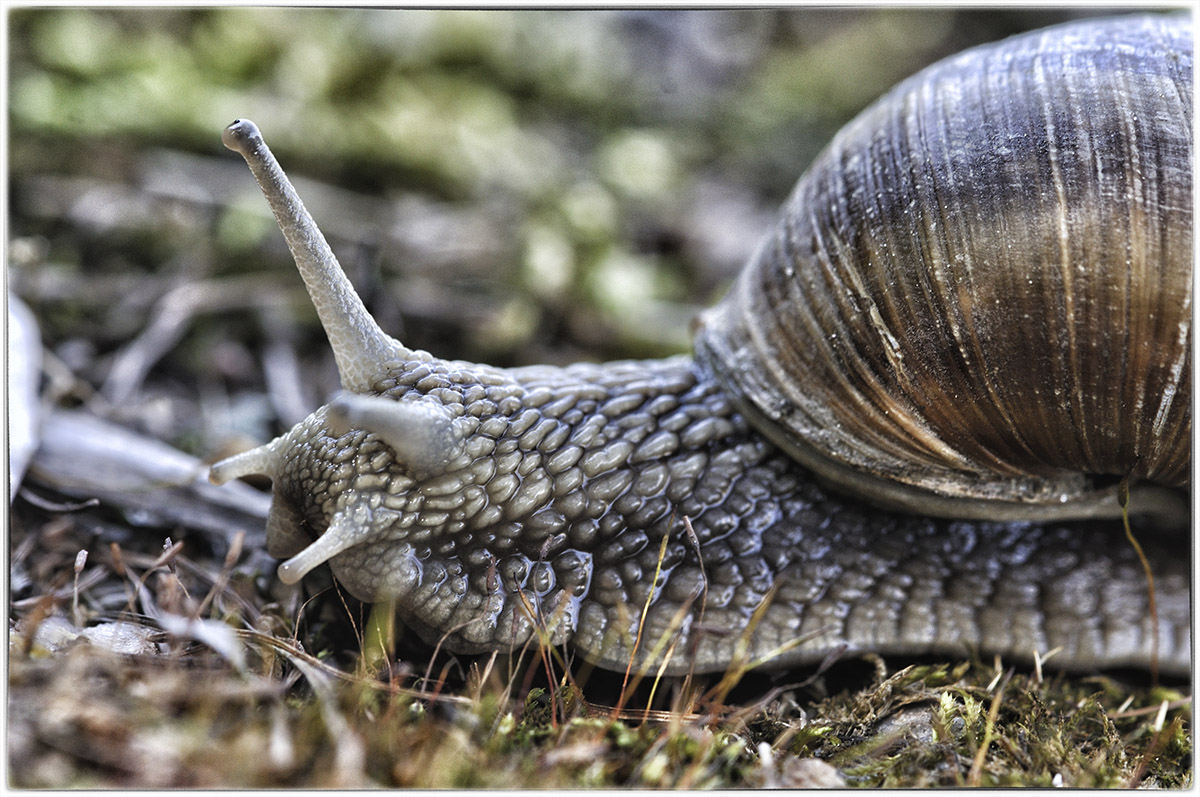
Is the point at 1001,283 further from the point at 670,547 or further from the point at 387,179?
the point at 387,179

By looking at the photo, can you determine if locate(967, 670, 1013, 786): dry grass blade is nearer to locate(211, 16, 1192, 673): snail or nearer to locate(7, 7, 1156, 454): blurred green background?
locate(211, 16, 1192, 673): snail

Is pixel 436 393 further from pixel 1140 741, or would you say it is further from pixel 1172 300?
pixel 1140 741

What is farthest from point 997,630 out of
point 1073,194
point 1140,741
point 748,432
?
point 1073,194

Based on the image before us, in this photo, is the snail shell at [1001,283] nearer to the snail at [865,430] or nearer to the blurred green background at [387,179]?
the snail at [865,430]

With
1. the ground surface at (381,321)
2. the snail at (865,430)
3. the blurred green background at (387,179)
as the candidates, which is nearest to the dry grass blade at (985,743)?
the ground surface at (381,321)

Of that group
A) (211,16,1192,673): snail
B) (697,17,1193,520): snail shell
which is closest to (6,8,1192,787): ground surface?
(211,16,1192,673): snail
